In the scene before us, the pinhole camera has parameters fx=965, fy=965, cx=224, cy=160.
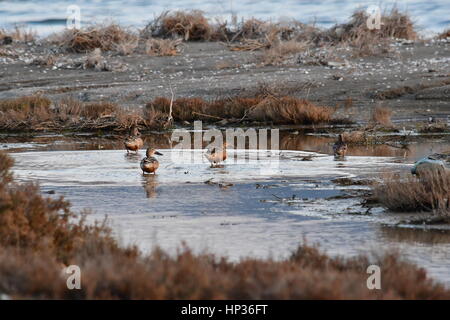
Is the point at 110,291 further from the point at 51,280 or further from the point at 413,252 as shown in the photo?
the point at 413,252

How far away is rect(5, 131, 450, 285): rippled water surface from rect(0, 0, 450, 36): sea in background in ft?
80.4

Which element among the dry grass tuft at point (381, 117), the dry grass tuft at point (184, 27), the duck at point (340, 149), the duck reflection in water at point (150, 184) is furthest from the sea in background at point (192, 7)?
the duck reflection in water at point (150, 184)

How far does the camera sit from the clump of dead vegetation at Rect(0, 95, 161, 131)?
19.2 m

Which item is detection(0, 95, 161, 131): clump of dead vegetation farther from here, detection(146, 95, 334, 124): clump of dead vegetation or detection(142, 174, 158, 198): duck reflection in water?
detection(142, 174, 158, 198): duck reflection in water

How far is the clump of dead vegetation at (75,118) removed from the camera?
19234 millimetres

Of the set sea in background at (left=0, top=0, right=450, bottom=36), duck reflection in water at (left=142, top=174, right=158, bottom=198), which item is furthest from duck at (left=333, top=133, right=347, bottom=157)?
sea in background at (left=0, top=0, right=450, bottom=36)

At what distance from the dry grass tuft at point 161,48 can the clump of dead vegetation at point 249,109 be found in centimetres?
577

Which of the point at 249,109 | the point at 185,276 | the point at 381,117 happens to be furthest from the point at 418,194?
the point at 249,109

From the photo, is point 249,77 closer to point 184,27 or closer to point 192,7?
point 184,27

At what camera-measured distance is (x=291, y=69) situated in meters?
23.9

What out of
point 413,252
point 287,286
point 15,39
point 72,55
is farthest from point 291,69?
point 287,286

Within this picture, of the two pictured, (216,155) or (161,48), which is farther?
(161,48)

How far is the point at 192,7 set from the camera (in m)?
41.8

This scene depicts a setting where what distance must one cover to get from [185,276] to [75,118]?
13.9 meters
